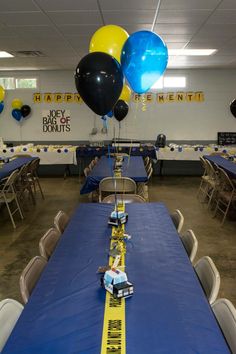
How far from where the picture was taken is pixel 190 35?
4609 mm

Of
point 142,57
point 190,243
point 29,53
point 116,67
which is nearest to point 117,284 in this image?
point 190,243

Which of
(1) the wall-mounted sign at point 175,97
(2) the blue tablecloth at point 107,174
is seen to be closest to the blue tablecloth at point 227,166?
(2) the blue tablecloth at point 107,174

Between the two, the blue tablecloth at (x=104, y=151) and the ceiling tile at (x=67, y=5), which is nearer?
the ceiling tile at (x=67, y=5)

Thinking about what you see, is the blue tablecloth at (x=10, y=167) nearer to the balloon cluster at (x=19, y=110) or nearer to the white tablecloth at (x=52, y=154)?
the white tablecloth at (x=52, y=154)

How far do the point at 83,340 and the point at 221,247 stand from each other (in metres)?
2.96

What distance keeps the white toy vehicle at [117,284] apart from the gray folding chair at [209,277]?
43 cm

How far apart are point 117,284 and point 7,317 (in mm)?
550

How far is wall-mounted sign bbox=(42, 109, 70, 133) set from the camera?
8.45 m

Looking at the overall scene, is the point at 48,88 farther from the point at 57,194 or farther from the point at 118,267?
the point at 118,267

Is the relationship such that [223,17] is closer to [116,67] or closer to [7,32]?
[116,67]

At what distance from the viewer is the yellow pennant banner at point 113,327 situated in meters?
1.24

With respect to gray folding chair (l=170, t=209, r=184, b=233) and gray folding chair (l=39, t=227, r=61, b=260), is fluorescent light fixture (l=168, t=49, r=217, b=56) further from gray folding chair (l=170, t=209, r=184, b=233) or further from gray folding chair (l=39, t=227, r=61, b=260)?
gray folding chair (l=39, t=227, r=61, b=260)

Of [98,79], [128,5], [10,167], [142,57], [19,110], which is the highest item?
[128,5]

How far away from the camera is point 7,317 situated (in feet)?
4.95
